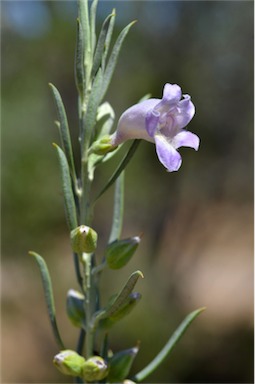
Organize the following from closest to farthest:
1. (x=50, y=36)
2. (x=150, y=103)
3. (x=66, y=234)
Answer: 1. (x=150, y=103)
2. (x=50, y=36)
3. (x=66, y=234)

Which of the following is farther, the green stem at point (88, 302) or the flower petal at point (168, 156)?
the green stem at point (88, 302)

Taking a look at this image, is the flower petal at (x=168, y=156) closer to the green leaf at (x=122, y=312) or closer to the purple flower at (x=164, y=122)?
the purple flower at (x=164, y=122)

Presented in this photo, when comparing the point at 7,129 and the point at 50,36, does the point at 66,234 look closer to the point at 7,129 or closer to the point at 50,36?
the point at 7,129

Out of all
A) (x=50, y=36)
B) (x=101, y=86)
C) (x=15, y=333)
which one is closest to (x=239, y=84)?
(x=50, y=36)

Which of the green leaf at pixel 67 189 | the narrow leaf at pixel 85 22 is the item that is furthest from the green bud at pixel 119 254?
the narrow leaf at pixel 85 22

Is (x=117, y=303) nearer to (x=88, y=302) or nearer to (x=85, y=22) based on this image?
(x=88, y=302)
